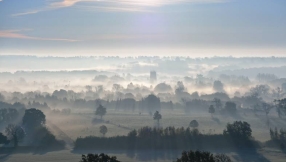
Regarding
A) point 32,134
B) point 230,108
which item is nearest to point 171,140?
point 32,134

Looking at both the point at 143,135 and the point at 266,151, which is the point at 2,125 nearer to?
the point at 143,135

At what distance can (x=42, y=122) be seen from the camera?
340 ft

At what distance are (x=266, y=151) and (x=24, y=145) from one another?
181 feet

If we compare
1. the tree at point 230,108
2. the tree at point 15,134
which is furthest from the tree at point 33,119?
the tree at point 230,108

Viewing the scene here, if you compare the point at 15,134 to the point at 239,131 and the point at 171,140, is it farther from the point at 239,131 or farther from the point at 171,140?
the point at 239,131

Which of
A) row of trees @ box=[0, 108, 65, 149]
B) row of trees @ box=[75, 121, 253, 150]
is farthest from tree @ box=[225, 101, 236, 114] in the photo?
row of trees @ box=[0, 108, 65, 149]

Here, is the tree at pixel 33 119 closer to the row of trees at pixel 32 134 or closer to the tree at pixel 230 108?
the row of trees at pixel 32 134

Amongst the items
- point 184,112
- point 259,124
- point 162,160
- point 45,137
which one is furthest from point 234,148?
point 184,112

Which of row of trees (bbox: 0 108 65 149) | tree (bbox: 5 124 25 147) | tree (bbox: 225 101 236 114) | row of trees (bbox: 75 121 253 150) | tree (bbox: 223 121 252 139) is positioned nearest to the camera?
row of trees (bbox: 75 121 253 150)

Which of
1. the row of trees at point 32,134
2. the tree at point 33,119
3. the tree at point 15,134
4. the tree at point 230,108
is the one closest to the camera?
the tree at point 15,134

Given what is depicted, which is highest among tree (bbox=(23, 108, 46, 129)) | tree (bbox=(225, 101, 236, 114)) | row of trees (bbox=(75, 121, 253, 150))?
tree (bbox=(225, 101, 236, 114))

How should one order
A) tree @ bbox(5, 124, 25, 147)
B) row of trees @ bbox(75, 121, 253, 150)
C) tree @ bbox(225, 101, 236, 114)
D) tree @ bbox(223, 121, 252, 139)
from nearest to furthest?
row of trees @ bbox(75, 121, 253, 150) → tree @ bbox(5, 124, 25, 147) → tree @ bbox(223, 121, 252, 139) → tree @ bbox(225, 101, 236, 114)

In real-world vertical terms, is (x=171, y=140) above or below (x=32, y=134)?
below

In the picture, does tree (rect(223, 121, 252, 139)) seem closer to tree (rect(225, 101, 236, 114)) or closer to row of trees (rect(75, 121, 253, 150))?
row of trees (rect(75, 121, 253, 150))
